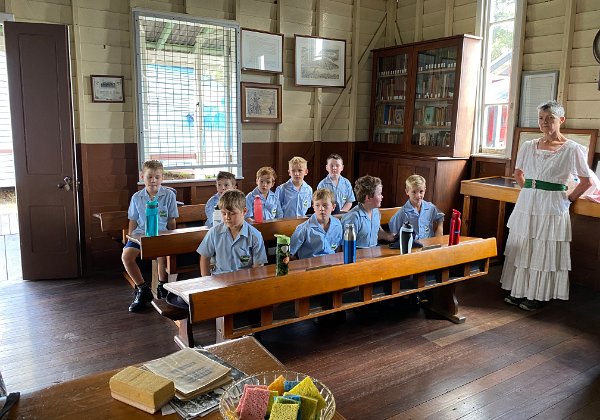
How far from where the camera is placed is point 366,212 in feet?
12.0

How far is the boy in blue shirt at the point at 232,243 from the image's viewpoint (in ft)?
10.0

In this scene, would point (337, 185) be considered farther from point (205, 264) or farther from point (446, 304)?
point (205, 264)

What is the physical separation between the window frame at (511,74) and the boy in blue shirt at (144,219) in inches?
139

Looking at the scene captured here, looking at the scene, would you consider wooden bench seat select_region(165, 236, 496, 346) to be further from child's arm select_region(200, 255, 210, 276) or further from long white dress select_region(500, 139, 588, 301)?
long white dress select_region(500, 139, 588, 301)

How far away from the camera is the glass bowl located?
3.75ft

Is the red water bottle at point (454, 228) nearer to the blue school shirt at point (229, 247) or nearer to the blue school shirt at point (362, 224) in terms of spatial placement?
the blue school shirt at point (362, 224)

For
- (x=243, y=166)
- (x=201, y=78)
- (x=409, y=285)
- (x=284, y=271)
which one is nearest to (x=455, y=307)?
(x=409, y=285)

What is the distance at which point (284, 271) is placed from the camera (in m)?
2.69

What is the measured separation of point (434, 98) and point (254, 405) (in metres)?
5.23

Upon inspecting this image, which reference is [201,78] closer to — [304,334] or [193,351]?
[304,334]

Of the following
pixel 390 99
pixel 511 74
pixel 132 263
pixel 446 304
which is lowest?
pixel 446 304

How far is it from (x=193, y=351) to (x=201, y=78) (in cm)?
430

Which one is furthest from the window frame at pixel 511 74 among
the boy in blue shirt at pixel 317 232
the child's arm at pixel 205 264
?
the child's arm at pixel 205 264

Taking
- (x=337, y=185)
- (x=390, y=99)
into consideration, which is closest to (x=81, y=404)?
(x=337, y=185)
